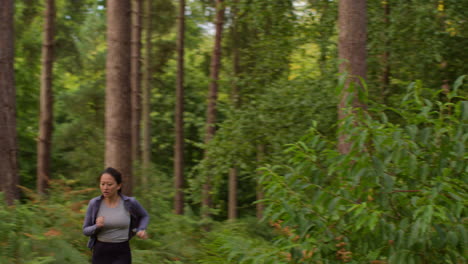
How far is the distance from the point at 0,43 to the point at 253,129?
583cm

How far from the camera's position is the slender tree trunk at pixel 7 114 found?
1130 cm

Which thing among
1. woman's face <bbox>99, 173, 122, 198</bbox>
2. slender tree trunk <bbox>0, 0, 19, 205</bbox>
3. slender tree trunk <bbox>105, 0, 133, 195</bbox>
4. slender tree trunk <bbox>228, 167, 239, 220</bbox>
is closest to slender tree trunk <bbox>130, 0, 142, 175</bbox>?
slender tree trunk <bbox>228, 167, 239, 220</bbox>

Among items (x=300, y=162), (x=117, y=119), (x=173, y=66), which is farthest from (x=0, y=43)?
(x=173, y=66)

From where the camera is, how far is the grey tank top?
5777 mm

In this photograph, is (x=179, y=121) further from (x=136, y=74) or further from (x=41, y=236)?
(x=41, y=236)

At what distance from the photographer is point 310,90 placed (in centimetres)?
1212

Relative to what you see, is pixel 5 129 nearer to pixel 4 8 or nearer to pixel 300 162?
pixel 4 8

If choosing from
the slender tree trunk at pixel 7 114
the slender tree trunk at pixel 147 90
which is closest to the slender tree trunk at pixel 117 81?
the slender tree trunk at pixel 7 114

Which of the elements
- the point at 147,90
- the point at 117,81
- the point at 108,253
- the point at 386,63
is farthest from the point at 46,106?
the point at 108,253

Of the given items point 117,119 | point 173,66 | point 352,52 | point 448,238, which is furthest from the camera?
point 173,66

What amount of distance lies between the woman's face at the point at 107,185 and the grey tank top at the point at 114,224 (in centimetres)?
19

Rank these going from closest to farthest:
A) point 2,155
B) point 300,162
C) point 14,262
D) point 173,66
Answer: point 300,162, point 14,262, point 2,155, point 173,66

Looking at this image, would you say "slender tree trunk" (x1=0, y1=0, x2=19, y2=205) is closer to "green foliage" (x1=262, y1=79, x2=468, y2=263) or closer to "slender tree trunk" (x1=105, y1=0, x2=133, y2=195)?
"slender tree trunk" (x1=105, y1=0, x2=133, y2=195)

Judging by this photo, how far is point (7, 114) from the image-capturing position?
11.4m
